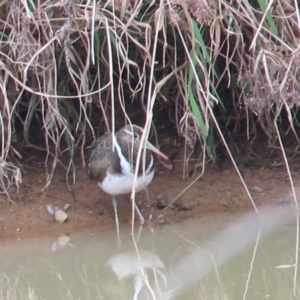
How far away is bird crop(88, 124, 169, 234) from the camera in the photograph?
3617mm

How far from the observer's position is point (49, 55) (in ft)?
11.6

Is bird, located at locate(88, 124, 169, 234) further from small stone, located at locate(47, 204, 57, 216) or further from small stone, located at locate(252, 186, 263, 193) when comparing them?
small stone, located at locate(252, 186, 263, 193)

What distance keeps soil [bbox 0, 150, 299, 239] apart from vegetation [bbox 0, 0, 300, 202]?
115 millimetres

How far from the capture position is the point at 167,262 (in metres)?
3.29

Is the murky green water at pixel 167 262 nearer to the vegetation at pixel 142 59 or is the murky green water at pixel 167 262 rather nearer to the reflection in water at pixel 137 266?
the reflection in water at pixel 137 266

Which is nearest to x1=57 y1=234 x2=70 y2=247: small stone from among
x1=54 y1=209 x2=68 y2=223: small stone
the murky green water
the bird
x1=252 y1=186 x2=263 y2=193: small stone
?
the murky green water

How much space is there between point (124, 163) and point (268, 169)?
0.82 metres

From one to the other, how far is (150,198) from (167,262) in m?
0.66

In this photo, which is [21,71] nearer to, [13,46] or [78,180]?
[13,46]

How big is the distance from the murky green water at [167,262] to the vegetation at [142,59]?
0.37 metres

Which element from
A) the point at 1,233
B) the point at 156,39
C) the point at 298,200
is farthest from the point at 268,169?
the point at 1,233

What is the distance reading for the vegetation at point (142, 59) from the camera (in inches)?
135

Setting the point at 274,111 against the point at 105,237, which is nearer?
the point at 105,237

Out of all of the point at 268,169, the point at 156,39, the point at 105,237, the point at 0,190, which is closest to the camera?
the point at 156,39
